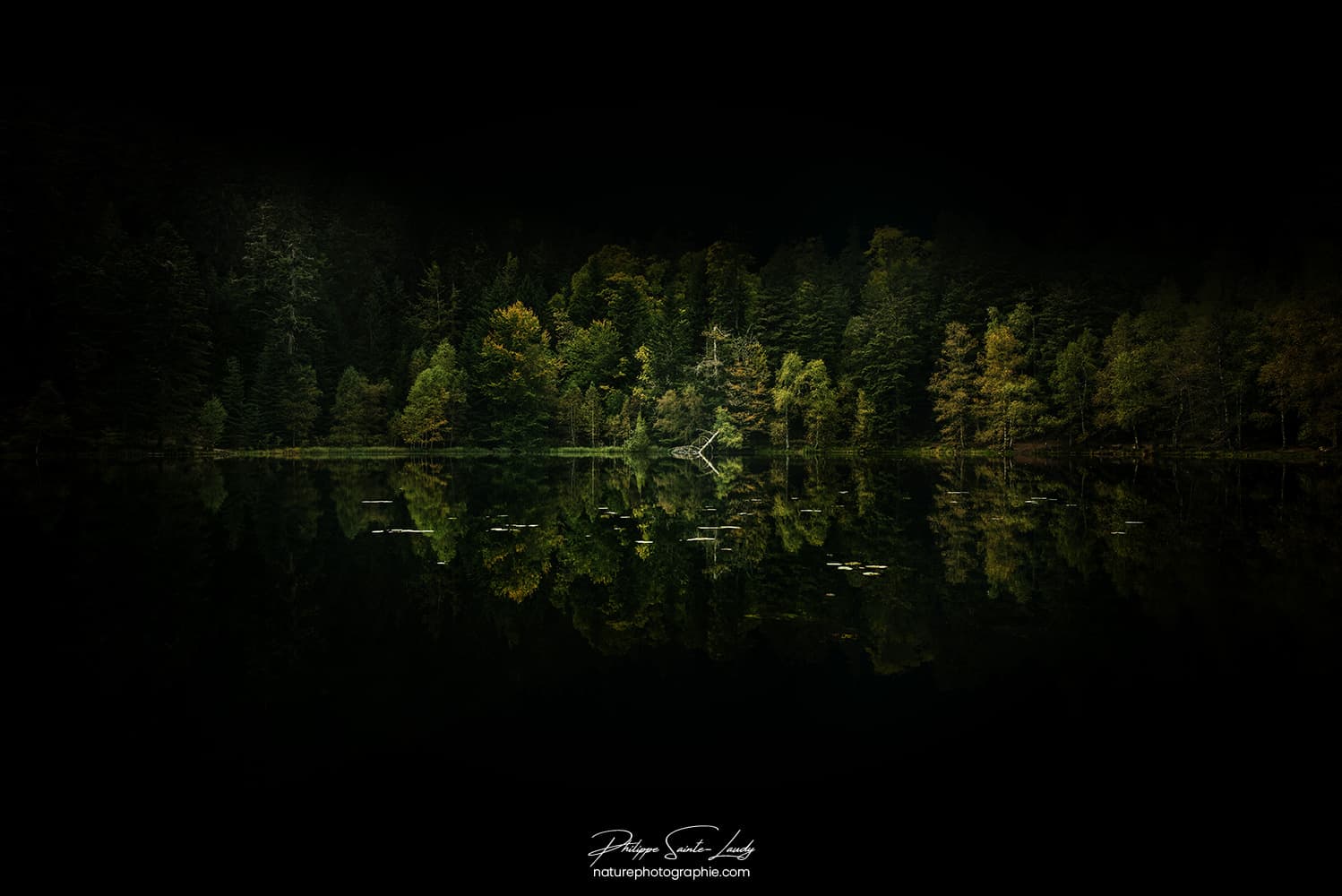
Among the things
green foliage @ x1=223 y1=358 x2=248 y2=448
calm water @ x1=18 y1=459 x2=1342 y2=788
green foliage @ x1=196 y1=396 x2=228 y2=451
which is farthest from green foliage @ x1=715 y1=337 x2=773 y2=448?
calm water @ x1=18 y1=459 x2=1342 y2=788

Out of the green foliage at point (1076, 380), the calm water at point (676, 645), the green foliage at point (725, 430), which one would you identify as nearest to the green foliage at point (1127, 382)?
the green foliage at point (1076, 380)

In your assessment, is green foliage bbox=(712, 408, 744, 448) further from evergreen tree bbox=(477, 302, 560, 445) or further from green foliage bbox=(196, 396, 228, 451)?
green foliage bbox=(196, 396, 228, 451)

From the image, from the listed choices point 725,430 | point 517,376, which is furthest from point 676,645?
point 517,376

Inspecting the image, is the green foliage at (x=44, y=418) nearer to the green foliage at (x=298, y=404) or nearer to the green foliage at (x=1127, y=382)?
the green foliage at (x=298, y=404)

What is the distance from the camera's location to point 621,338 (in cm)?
6844

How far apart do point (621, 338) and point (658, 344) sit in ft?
23.6

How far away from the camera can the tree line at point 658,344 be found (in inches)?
1877

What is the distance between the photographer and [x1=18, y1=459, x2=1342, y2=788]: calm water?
6.24m

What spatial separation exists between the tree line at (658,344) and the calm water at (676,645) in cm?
3483

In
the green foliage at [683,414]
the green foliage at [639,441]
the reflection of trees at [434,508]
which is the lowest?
the reflection of trees at [434,508]

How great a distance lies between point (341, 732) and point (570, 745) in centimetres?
179

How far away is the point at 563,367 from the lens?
63.8m

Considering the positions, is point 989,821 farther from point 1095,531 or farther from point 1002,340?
point 1002,340

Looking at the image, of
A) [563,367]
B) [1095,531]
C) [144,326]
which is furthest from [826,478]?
[144,326]
